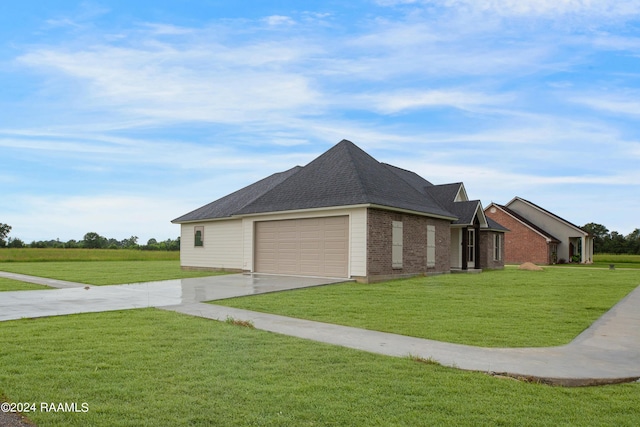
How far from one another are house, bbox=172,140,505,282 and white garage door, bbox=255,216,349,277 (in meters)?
0.04

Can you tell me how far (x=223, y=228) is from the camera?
1022 inches

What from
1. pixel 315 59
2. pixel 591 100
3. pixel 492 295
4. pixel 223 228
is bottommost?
pixel 492 295

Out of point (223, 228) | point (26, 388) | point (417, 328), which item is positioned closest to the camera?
point (26, 388)

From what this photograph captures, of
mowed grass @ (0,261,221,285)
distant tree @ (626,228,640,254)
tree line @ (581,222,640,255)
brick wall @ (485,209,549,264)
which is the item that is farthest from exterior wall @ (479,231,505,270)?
distant tree @ (626,228,640,254)

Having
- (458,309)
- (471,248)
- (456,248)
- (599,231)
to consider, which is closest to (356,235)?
(458,309)

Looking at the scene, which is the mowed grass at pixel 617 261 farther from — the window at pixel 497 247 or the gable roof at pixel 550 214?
the window at pixel 497 247

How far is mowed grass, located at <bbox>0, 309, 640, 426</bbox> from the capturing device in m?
4.31

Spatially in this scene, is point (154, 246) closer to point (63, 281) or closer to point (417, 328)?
point (63, 281)

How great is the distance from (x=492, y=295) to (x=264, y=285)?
751 centimetres

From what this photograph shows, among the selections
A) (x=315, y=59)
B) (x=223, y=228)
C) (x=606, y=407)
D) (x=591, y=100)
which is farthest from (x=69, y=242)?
(x=606, y=407)

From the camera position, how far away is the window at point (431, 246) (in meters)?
23.3

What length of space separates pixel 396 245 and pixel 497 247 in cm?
1517

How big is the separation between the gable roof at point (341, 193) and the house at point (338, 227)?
60mm

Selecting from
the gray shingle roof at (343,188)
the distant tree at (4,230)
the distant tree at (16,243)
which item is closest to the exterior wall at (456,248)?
the gray shingle roof at (343,188)
